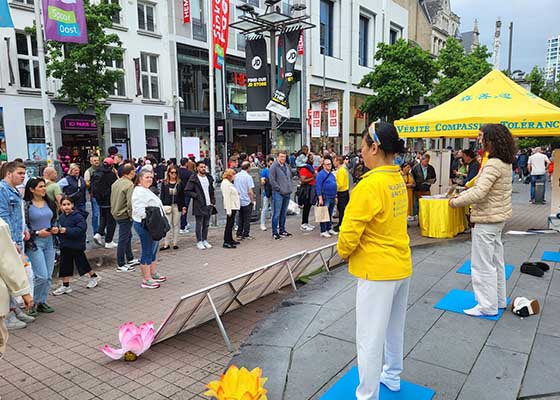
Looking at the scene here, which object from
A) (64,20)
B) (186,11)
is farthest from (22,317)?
(186,11)

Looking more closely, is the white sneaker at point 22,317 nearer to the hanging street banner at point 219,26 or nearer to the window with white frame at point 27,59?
the hanging street banner at point 219,26

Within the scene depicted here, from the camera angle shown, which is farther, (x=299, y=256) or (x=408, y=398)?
(x=299, y=256)

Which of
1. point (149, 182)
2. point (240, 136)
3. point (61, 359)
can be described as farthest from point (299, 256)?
point (240, 136)

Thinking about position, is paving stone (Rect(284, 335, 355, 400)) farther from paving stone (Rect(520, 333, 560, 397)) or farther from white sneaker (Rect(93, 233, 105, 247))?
white sneaker (Rect(93, 233, 105, 247))

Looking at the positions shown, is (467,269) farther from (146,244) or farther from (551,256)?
(146,244)

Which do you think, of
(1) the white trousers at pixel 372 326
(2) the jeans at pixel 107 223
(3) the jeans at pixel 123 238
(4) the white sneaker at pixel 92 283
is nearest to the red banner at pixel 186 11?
(2) the jeans at pixel 107 223

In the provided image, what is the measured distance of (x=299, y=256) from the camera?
5562 millimetres

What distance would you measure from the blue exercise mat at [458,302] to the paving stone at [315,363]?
4.71ft

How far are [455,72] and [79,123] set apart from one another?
25.3 metres

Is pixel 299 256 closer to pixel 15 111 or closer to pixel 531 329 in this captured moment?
pixel 531 329

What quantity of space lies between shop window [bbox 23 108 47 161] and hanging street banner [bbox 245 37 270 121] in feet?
38.5

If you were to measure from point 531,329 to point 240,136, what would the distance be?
90.9 feet

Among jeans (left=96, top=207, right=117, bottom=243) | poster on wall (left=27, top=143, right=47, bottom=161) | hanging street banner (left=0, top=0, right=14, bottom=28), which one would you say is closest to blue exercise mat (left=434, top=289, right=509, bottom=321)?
jeans (left=96, top=207, right=117, bottom=243)

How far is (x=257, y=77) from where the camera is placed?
12.0 m
